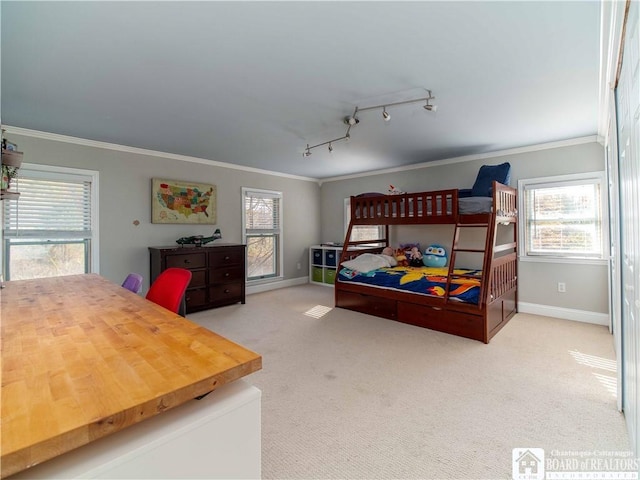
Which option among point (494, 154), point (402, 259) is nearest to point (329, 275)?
point (402, 259)

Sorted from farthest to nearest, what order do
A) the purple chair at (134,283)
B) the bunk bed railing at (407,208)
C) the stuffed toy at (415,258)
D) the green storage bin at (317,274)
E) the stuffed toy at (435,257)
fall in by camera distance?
the green storage bin at (317,274) → the stuffed toy at (415,258) → the stuffed toy at (435,257) → the bunk bed railing at (407,208) → the purple chair at (134,283)

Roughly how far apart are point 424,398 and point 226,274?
330 centimetres

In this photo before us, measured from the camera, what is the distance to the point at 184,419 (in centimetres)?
77

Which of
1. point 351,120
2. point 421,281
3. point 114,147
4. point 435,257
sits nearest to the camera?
point 351,120

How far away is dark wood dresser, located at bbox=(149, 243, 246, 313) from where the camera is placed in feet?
13.1

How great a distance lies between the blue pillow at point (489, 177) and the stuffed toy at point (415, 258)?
124cm

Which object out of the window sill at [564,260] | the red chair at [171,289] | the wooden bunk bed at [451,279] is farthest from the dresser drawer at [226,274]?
the window sill at [564,260]

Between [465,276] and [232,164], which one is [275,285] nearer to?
[232,164]

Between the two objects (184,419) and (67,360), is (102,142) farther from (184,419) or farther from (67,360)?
(184,419)

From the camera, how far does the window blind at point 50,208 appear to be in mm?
3312

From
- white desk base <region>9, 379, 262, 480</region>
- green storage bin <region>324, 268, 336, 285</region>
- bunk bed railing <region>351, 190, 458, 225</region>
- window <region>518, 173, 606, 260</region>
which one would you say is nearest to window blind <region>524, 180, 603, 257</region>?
window <region>518, 173, 606, 260</region>

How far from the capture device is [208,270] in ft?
14.2

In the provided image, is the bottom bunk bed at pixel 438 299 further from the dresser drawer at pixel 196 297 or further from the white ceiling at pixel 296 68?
the dresser drawer at pixel 196 297

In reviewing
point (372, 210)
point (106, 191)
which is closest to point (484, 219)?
point (372, 210)
